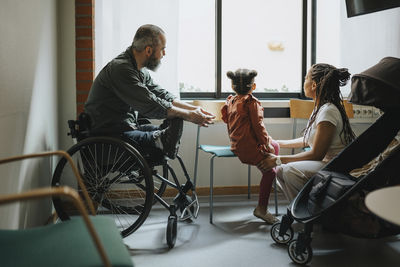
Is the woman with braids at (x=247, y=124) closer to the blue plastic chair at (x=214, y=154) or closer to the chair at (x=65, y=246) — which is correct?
the blue plastic chair at (x=214, y=154)

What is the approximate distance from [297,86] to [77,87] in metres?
2.03

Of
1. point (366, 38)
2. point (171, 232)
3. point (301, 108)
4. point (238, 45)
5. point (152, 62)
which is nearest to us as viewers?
point (171, 232)

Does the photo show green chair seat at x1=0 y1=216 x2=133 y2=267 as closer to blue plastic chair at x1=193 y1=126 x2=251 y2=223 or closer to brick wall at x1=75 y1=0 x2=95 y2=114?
blue plastic chair at x1=193 y1=126 x2=251 y2=223

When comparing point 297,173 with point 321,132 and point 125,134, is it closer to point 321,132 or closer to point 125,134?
point 321,132

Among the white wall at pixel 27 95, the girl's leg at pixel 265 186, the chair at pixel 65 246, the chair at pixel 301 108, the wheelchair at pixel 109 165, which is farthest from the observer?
the chair at pixel 301 108

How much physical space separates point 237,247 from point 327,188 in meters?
0.67

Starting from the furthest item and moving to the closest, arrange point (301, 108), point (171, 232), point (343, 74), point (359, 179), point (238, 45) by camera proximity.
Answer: point (238, 45) → point (301, 108) → point (343, 74) → point (171, 232) → point (359, 179)

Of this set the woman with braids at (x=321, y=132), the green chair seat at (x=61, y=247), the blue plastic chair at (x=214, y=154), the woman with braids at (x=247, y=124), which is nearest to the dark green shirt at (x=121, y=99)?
the woman with braids at (x=247, y=124)

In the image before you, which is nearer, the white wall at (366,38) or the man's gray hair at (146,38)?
the man's gray hair at (146,38)

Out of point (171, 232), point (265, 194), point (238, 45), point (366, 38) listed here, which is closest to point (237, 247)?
point (171, 232)

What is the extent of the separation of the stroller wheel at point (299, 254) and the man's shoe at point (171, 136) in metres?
0.83

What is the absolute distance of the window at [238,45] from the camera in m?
3.74

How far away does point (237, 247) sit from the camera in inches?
97.6

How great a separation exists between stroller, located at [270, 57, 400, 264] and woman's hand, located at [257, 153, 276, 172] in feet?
1.36
